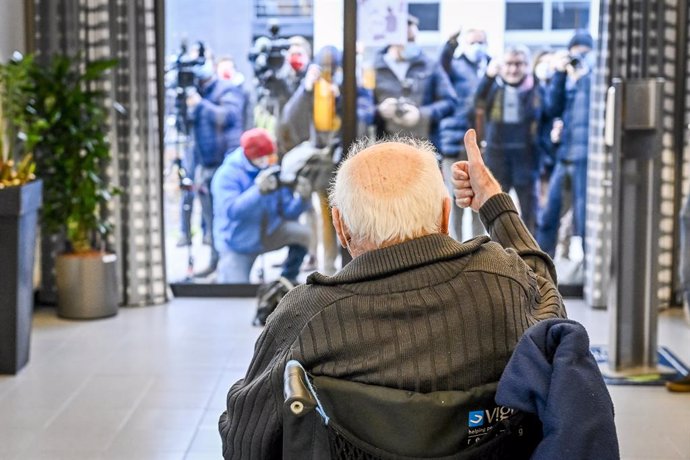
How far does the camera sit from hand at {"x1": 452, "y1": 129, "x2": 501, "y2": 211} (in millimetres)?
2414

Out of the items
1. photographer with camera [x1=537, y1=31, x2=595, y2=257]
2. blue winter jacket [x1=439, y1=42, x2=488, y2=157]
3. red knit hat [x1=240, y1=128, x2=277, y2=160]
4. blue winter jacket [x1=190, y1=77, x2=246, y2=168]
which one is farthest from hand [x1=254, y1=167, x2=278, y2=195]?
photographer with camera [x1=537, y1=31, x2=595, y2=257]

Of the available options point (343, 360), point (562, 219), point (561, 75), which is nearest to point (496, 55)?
point (561, 75)

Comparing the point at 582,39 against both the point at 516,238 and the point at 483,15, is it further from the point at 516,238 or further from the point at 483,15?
the point at 516,238

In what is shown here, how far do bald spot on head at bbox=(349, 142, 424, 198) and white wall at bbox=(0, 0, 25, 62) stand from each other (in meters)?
4.28

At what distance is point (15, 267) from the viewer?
4742 mm

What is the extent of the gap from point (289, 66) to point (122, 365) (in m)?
2.29

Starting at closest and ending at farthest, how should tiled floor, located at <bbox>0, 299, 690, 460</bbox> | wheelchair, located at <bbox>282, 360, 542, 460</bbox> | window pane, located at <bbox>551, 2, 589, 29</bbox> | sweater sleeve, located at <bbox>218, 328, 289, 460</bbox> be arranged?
1. wheelchair, located at <bbox>282, 360, 542, 460</bbox>
2. sweater sleeve, located at <bbox>218, 328, 289, 460</bbox>
3. tiled floor, located at <bbox>0, 299, 690, 460</bbox>
4. window pane, located at <bbox>551, 2, 589, 29</bbox>

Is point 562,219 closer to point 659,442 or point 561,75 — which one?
point 561,75

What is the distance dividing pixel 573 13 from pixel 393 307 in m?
4.82

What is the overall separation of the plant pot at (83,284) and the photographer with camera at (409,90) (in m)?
1.83

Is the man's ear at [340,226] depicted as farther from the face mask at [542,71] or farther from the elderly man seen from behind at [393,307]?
the face mask at [542,71]

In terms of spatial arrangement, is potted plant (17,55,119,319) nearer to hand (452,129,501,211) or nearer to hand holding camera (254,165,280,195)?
hand holding camera (254,165,280,195)

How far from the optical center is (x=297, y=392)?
1746 millimetres

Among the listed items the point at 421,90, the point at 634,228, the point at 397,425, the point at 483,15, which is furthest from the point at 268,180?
the point at 397,425
